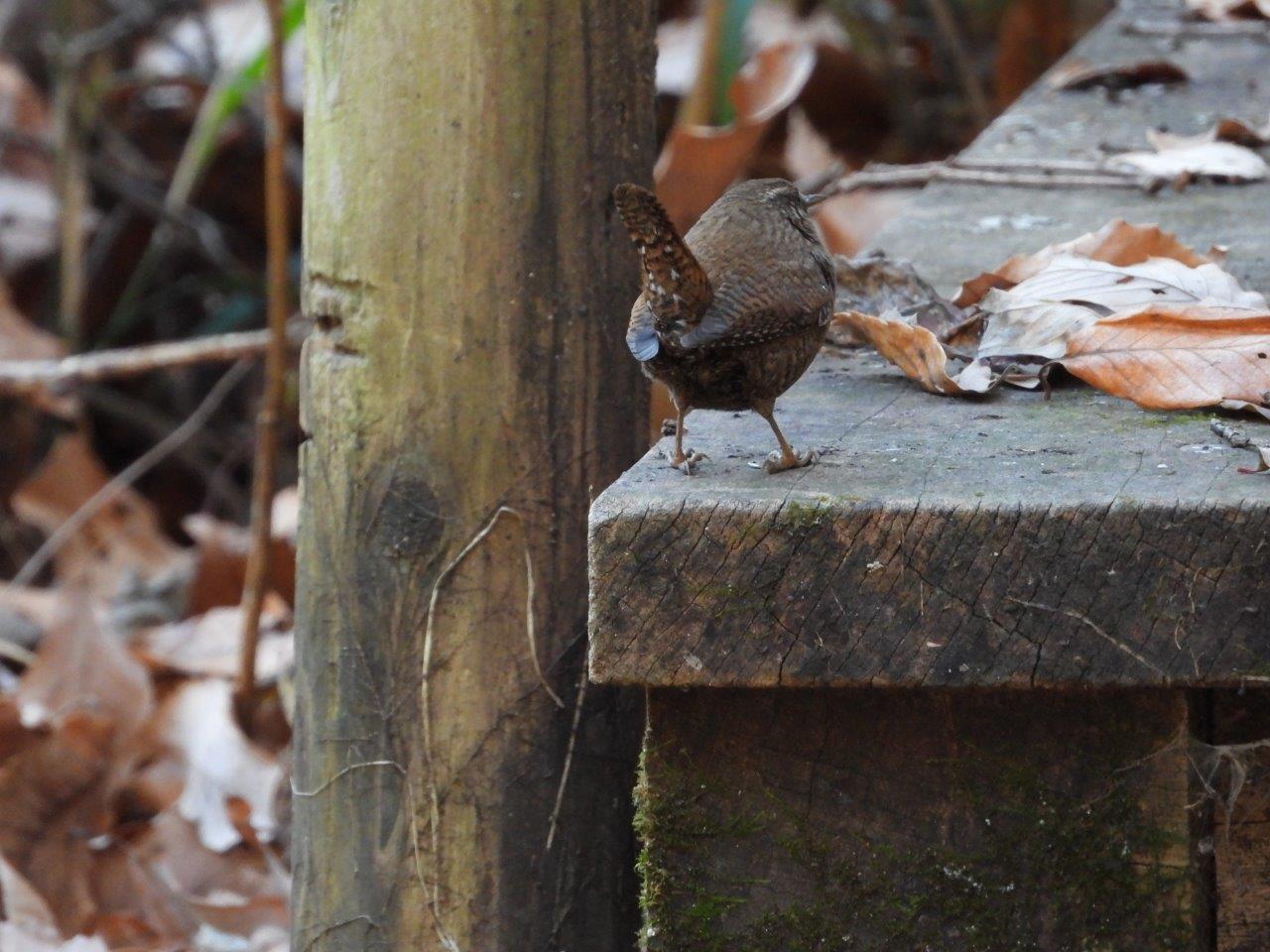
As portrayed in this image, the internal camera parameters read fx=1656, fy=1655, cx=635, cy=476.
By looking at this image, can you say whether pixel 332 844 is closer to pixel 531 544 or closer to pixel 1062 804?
pixel 531 544

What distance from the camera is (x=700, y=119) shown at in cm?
544

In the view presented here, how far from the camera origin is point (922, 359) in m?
2.32

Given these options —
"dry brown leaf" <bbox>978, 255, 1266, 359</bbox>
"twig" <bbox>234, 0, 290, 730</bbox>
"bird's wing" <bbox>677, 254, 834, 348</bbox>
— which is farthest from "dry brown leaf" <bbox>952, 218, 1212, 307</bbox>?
"twig" <bbox>234, 0, 290, 730</bbox>

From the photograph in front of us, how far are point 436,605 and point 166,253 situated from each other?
539cm

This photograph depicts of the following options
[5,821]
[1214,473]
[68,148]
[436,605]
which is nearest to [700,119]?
[68,148]

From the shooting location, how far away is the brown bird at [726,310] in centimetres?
194

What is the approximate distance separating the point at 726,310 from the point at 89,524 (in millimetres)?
4181

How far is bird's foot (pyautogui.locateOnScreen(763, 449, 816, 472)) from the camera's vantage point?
1.87 m

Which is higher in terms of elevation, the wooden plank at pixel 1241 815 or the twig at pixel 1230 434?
the twig at pixel 1230 434

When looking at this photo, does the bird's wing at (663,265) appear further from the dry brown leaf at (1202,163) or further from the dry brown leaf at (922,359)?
the dry brown leaf at (1202,163)

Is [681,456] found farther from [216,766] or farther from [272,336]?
[216,766]

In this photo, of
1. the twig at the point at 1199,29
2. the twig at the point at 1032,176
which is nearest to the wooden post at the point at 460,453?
the twig at the point at 1032,176

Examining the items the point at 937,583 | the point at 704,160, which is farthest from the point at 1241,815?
the point at 704,160

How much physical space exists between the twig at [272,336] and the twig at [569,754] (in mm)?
1458
